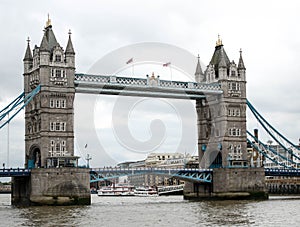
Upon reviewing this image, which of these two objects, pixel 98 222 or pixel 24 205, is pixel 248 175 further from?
pixel 98 222

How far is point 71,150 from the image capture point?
77750 mm

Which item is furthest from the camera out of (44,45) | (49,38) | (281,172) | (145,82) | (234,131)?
(281,172)

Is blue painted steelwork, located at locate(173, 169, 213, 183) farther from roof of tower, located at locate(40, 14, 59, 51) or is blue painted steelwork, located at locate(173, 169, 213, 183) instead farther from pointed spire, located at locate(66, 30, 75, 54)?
roof of tower, located at locate(40, 14, 59, 51)

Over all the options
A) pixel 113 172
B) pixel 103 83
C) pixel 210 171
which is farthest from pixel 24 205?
pixel 210 171

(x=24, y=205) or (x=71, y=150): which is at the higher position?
(x=71, y=150)

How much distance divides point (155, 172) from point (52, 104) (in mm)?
16643

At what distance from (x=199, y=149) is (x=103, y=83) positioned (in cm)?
2167

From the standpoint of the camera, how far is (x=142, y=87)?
8275 centimetres

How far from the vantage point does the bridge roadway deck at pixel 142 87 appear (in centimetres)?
7981

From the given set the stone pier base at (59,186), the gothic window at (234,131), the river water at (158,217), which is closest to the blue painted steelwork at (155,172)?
the stone pier base at (59,186)

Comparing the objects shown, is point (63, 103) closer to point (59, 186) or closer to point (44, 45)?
point (44, 45)

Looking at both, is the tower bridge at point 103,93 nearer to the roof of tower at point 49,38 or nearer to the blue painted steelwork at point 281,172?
the roof of tower at point 49,38

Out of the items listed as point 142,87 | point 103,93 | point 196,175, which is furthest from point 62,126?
point 196,175

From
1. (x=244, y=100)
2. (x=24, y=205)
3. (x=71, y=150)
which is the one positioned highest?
(x=244, y=100)
